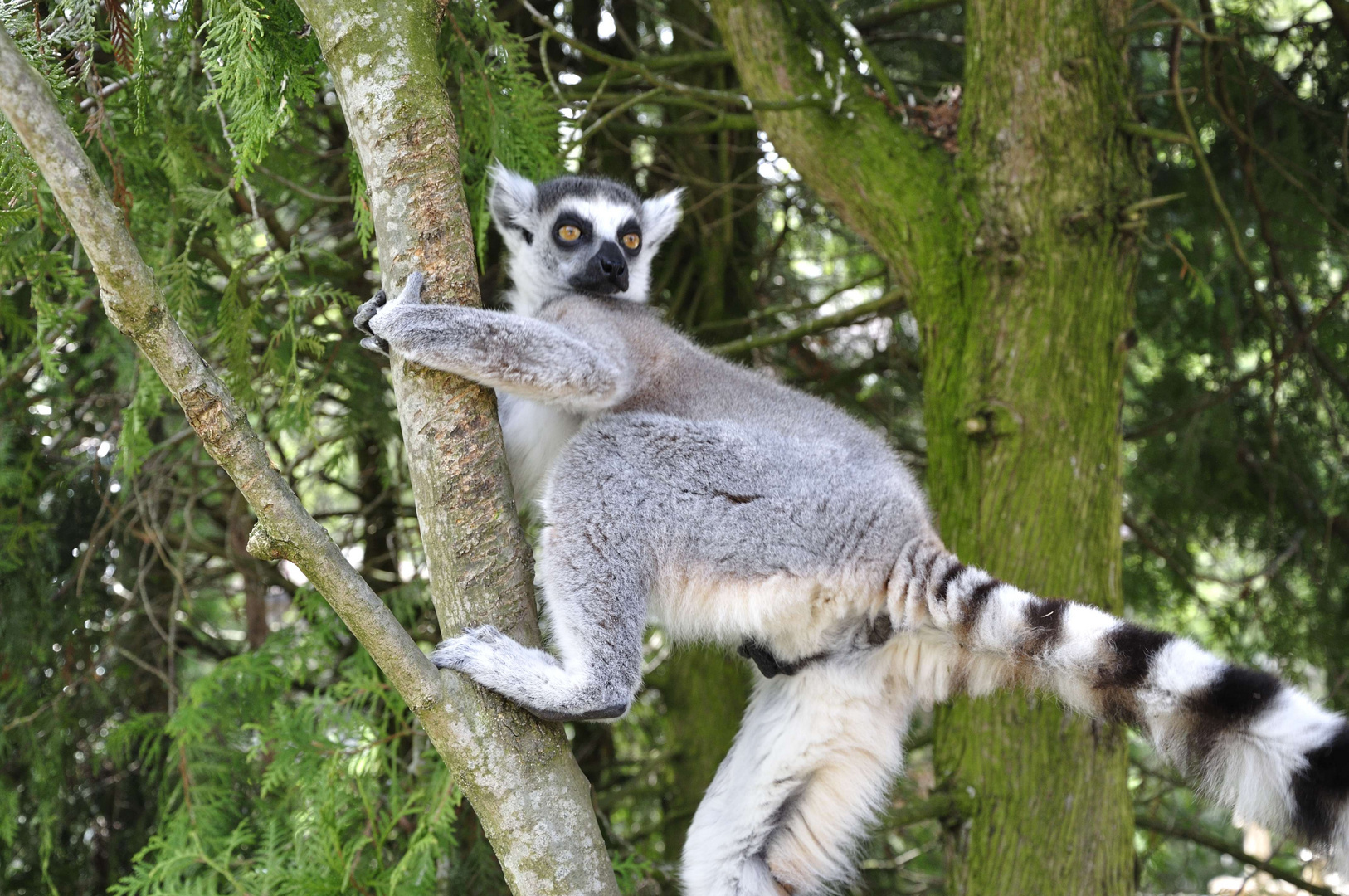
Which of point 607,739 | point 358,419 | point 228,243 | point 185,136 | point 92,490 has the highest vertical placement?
point 185,136

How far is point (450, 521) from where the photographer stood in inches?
110

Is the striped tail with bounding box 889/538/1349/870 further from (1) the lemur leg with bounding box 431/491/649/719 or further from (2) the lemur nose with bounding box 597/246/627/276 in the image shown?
(2) the lemur nose with bounding box 597/246/627/276

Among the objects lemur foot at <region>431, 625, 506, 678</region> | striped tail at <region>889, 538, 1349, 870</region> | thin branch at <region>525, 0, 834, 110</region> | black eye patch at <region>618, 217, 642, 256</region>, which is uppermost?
thin branch at <region>525, 0, 834, 110</region>

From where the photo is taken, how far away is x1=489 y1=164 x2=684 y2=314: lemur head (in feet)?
14.7

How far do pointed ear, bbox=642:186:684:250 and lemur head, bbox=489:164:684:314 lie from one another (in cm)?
20

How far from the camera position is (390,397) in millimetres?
5266

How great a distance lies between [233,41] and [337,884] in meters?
2.70

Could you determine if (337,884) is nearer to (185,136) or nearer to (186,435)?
(186,435)

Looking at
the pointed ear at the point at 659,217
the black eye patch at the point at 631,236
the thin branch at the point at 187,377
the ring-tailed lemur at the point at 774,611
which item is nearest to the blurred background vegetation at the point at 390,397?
the pointed ear at the point at 659,217

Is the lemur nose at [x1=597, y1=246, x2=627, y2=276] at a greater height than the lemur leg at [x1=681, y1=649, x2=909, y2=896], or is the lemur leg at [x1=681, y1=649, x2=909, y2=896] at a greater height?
the lemur nose at [x1=597, y1=246, x2=627, y2=276]

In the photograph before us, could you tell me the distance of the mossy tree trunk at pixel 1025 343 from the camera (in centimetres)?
377

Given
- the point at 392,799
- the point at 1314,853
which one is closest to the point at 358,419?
the point at 392,799

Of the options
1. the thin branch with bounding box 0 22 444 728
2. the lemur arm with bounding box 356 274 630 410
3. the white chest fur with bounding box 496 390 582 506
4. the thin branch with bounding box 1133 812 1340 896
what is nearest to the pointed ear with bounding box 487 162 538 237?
the white chest fur with bounding box 496 390 582 506

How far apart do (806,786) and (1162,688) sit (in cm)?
116
